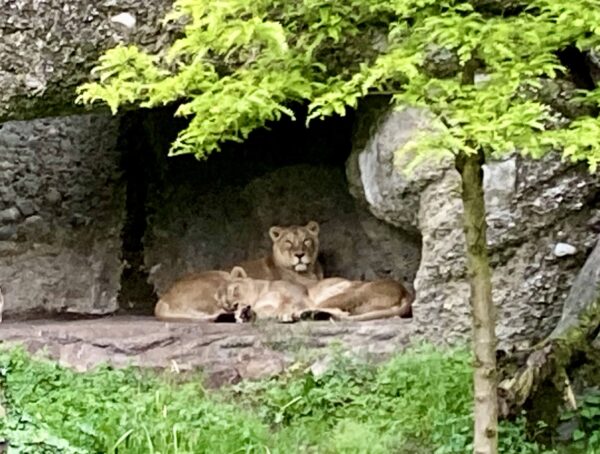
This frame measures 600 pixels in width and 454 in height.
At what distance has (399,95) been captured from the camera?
13.3ft

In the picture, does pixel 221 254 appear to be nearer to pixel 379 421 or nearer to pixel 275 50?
pixel 379 421

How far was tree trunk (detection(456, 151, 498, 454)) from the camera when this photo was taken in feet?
14.2

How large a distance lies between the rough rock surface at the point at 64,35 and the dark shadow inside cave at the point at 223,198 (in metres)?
2.18

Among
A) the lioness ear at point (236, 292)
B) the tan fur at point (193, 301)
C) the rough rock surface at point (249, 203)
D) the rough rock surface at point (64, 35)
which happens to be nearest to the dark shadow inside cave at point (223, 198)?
the rough rock surface at point (249, 203)

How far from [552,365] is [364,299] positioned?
2.02 m

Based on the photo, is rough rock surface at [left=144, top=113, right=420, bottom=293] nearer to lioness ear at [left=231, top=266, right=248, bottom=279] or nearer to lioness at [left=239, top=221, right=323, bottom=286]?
lioness at [left=239, top=221, right=323, bottom=286]

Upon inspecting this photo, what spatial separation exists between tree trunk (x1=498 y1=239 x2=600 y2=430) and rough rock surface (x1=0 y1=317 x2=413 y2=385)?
1091 mm

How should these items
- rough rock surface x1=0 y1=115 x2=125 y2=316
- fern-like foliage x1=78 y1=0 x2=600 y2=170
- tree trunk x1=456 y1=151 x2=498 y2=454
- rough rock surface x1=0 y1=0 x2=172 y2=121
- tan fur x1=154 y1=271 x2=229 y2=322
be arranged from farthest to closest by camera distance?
rough rock surface x1=0 y1=115 x2=125 y2=316, tan fur x1=154 y1=271 x2=229 y2=322, rough rock surface x1=0 y1=0 x2=172 y2=121, tree trunk x1=456 y1=151 x2=498 y2=454, fern-like foliage x1=78 y1=0 x2=600 y2=170

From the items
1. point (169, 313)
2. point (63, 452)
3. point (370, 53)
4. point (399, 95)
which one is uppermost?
point (370, 53)

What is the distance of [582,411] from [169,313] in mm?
3159

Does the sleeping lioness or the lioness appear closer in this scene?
the sleeping lioness

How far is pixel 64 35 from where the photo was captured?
6.41 m

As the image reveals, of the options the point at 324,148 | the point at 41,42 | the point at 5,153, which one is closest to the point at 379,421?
the point at 41,42

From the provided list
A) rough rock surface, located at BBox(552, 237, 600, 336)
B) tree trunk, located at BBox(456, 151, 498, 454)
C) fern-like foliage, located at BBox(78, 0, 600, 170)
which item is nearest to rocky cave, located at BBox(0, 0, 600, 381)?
rough rock surface, located at BBox(552, 237, 600, 336)
